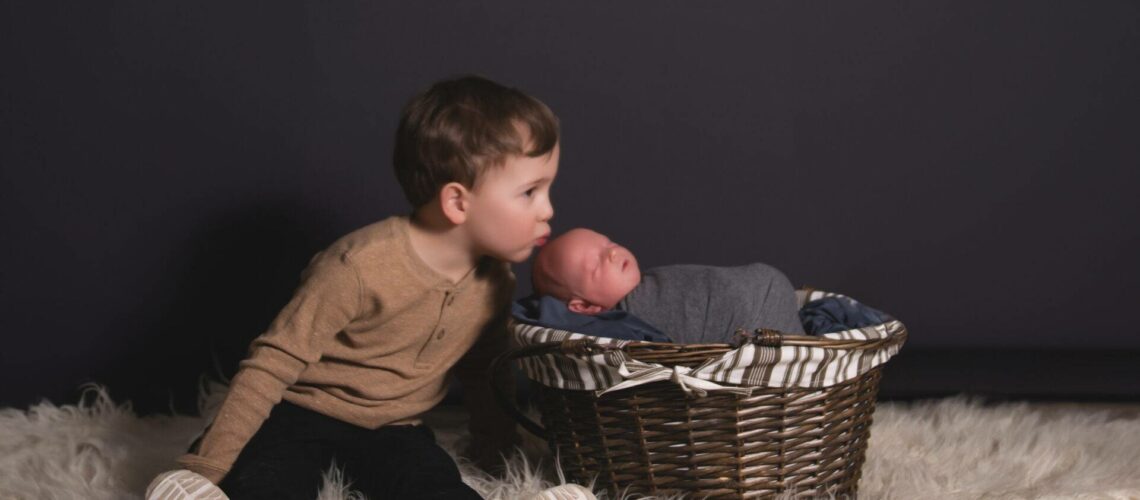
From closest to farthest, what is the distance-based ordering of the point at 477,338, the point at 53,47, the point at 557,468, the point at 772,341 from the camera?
the point at 772,341, the point at 557,468, the point at 477,338, the point at 53,47

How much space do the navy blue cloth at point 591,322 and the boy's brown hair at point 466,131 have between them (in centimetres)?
21

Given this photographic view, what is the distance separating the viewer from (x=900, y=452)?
6.08ft

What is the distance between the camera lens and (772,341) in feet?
4.47

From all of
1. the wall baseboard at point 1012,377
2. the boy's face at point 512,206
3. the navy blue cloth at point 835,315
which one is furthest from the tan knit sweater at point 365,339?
the wall baseboard at point 1012,377

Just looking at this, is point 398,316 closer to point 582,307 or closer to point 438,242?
point 438,242

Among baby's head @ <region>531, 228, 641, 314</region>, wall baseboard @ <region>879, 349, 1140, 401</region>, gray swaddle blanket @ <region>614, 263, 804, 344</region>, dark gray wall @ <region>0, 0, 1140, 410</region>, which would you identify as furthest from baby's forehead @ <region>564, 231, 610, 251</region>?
wall baseboard @ <region>879, 349, 1140, 401</region>

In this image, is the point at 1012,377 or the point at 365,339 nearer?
the point at 365,339

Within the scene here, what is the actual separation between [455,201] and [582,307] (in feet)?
0.86

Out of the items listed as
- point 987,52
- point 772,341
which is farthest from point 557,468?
point 987,52

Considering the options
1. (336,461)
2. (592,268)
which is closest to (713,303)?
(592,268)

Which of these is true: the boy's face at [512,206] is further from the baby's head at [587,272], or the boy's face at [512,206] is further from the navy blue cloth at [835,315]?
the navy blue cloth at [835,315]

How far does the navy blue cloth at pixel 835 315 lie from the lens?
1.64m

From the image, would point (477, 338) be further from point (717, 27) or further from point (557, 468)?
point (717, 27)

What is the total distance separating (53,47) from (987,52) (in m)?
1.85
